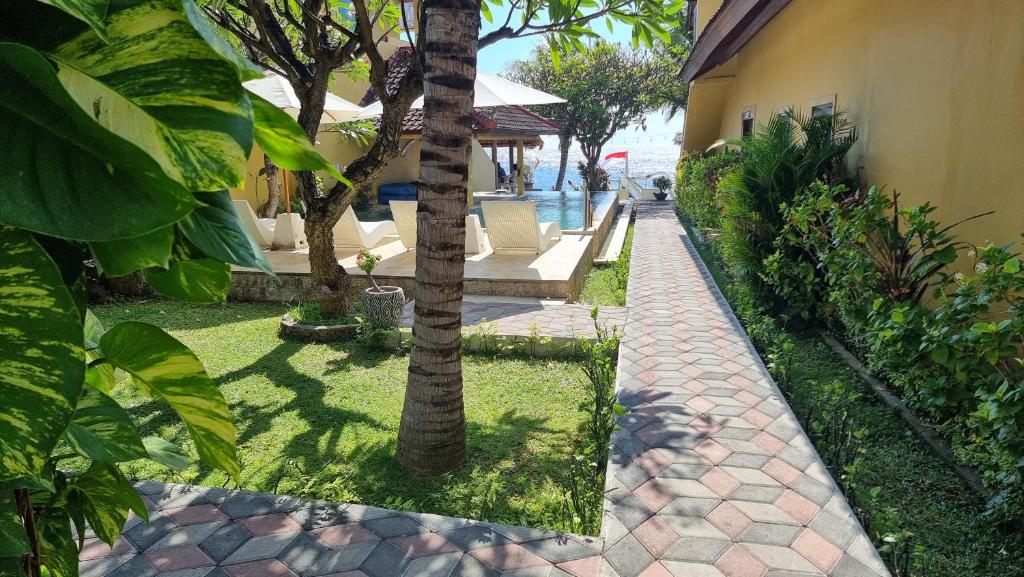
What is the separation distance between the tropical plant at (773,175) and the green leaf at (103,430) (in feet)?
18.7

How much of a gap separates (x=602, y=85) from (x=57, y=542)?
32.2 metres

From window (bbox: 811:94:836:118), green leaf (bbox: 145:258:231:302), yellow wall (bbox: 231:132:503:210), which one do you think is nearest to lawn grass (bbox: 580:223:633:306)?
window (bbox: 811:94:836:118)

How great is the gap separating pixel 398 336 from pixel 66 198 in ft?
18.8

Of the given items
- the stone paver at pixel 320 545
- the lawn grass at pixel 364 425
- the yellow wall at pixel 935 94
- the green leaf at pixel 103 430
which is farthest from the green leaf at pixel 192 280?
the yellow wall at pixel 935 94

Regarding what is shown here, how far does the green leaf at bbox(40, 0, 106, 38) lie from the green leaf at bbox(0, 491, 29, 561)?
22.0 inches

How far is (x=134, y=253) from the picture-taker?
526mm

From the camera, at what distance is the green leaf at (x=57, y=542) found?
2.86 ft

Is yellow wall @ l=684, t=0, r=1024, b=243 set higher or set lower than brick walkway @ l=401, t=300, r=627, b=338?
higher

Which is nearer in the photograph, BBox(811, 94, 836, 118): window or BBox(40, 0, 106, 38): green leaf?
BBox(40, 0, 106, 38): green leaf

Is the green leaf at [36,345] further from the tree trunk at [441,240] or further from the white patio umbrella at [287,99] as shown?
the white patio umbrella at [287,99]

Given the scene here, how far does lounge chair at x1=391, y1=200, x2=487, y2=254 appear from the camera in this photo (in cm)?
952

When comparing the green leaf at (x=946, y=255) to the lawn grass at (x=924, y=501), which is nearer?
the lawn grass at (x=924, y=501)

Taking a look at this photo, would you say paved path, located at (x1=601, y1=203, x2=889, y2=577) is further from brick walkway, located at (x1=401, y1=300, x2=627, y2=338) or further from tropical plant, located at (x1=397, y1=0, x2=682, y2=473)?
tropical plant, located at (x1=397, y1=0, x2=682, y2=473)

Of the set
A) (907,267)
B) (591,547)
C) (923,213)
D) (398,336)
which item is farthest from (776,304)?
(591,547)
